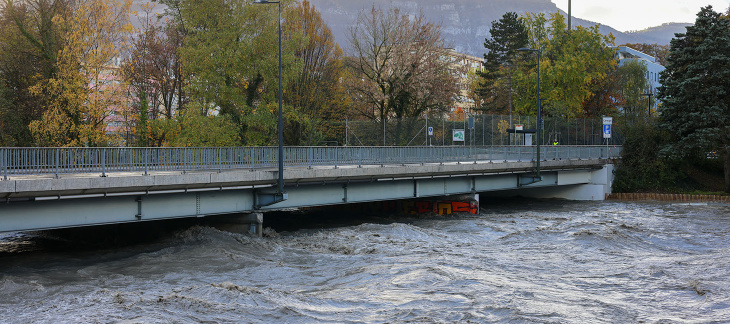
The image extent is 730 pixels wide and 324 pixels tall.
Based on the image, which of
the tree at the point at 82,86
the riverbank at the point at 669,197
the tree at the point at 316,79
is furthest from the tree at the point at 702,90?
the tree at the point at 82,86

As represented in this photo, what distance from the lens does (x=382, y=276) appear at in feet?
60.2

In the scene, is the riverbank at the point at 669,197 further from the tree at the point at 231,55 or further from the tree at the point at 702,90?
the tree at the point at 231,55

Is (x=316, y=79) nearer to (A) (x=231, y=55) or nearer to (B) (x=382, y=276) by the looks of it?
(A) (x=231, y=55)

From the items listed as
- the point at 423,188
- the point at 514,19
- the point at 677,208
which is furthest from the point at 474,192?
the point at 514,19

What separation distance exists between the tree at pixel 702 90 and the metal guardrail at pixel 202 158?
1471 centimetres

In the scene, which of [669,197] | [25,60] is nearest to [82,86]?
[25,60]

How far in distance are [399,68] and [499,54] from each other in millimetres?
41360

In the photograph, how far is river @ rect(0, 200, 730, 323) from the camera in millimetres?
14234

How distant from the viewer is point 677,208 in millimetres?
39500

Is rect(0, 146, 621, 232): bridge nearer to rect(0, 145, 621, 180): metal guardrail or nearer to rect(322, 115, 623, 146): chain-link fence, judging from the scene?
rect(0, 145, 621, 180): metal guardrail

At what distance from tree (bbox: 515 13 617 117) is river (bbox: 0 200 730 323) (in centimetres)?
3105

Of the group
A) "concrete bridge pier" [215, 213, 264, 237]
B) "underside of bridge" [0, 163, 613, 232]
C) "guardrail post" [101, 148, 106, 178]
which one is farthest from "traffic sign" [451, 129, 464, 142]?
"guardrail post" [101, 148, 106, 178]

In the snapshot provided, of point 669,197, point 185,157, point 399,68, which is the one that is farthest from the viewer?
point 399,68

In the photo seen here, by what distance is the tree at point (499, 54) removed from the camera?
258 ft
